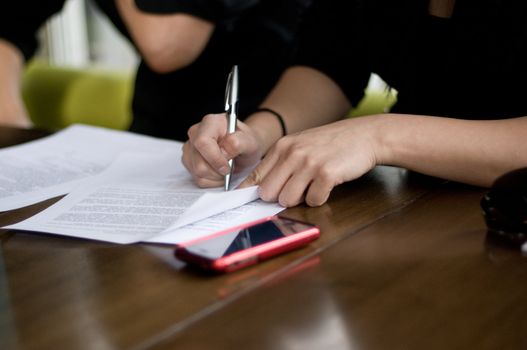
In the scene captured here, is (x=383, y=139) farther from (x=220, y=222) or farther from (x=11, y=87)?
(x=11, y=87)

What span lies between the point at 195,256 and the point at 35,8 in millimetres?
1376

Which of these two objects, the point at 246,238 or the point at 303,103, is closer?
the point at 246,238

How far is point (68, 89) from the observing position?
269 cm

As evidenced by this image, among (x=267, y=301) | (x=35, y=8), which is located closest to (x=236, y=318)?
(x=267, y=301)

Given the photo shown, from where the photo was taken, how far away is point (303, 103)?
3.63ft

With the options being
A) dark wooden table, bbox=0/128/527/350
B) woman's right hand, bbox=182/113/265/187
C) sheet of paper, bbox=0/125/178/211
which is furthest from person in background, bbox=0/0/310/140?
dark wooden table, bbox=0/128/527/350

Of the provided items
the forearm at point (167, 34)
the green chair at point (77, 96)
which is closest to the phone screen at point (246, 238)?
the forearm at point (167, 34)

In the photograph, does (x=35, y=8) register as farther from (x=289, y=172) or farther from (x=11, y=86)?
(x=289, y=172)

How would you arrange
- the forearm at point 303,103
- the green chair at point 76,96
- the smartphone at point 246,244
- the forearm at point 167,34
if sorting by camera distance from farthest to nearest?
the green chair at point 76,96
the forearm at point 167,34
the forearm at point 303,103
the smartphone at point 246,244

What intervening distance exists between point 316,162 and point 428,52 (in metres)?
0.34

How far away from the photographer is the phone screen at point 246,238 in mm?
584

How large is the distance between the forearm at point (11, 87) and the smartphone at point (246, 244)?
1037 mm

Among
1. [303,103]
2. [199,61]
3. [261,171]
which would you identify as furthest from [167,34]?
[261,171]

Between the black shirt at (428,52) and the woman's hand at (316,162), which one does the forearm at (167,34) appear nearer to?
the black shirt at (428,52)
